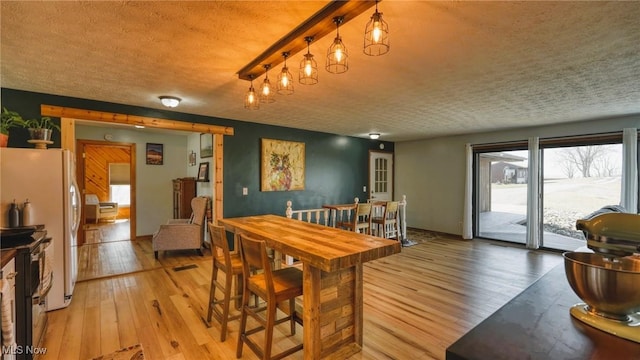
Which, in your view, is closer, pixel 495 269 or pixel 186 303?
pixel 186 303

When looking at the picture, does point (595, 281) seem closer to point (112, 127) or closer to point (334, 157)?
point (334, 157)

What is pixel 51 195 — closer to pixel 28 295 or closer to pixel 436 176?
pixel 28 295

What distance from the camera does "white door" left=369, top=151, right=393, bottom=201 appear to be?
7.42 metres

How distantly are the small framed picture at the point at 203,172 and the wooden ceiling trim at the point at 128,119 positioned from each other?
102cm

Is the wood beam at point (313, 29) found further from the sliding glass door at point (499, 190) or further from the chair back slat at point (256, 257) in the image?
the sliding glass door at point (499, 190)

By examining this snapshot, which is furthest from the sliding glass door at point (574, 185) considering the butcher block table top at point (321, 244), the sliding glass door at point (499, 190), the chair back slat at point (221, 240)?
the chair back slat at point (221, 240)

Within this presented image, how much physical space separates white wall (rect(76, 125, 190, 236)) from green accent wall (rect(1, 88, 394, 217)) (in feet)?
6.56

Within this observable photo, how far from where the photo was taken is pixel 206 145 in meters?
5.61

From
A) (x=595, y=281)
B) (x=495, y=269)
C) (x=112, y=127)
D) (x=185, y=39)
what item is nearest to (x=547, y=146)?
(x=495, y=269)

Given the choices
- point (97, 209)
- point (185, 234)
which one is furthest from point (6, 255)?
point (97, 209)

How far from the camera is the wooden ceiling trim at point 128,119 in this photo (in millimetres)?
3465

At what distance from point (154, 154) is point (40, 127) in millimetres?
3170

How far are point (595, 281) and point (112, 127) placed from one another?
716 centimetres

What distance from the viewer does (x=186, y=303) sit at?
122 inches
